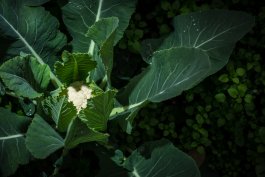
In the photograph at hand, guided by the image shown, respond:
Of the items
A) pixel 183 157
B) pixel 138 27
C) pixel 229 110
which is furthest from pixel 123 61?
pixel 183 157

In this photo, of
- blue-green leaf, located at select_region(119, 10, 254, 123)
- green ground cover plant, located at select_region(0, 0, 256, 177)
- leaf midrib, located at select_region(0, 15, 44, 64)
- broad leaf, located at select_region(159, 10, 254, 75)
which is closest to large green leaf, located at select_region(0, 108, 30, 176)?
green ground cover plant, located at select_region(0, 0, 256, 177)

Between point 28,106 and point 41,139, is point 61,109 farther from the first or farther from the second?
point 28,106

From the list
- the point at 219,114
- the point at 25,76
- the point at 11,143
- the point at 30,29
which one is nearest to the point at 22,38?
the point at 30,29

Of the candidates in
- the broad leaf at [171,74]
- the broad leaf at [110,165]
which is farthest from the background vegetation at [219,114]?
the broad leaf at [171,74]

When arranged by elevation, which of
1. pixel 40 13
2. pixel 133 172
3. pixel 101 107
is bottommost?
pixel 133 172

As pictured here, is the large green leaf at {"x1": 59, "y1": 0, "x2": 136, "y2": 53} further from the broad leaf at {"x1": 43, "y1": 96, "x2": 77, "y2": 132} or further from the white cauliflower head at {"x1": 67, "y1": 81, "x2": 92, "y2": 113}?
the broad leaf at {"x1": 43, "y1": 96, "x2": 77, "y2": 132}

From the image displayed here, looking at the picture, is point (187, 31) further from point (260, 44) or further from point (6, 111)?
point (6, 111)
